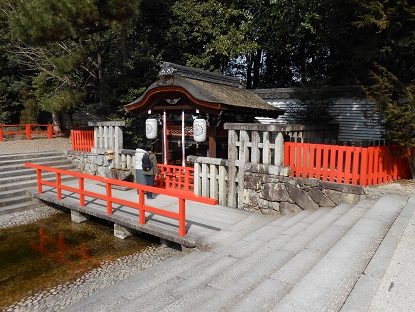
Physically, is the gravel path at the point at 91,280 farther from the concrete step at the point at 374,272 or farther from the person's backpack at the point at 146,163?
the concrete step at the point at 374,272

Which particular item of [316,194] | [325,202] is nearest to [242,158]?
[316,194]

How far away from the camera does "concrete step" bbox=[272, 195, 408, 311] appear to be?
3365mm

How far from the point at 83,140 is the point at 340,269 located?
12.5 m

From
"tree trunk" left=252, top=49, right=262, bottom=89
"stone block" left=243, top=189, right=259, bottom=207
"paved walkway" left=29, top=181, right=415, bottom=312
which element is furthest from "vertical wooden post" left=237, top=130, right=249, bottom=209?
"tree trunk" left=252, top=49, right=262, bottom=89

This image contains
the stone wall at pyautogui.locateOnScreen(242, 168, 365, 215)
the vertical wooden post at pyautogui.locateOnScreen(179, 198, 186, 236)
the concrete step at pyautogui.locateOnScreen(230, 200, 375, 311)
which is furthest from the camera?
the stone wall at pyautogui.locateOnScreen(242, 168, 365, 215)

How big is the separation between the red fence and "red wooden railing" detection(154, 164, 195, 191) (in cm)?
331

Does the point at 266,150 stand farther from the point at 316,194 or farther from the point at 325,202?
the point at 325,202

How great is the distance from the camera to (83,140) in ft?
45.6

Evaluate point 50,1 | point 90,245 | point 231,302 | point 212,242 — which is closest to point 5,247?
point 90,245

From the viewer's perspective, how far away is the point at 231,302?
12.3 ft

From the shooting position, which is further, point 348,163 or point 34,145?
point 34,145

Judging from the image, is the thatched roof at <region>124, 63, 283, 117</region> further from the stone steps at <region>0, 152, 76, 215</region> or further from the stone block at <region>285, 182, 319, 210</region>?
the stone steps at <region>0, 152, 76, 215</region>

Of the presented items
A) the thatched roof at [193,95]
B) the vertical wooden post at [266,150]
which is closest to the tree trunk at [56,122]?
the thatched roof at [193,95]

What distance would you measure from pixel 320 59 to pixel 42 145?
19341mm
